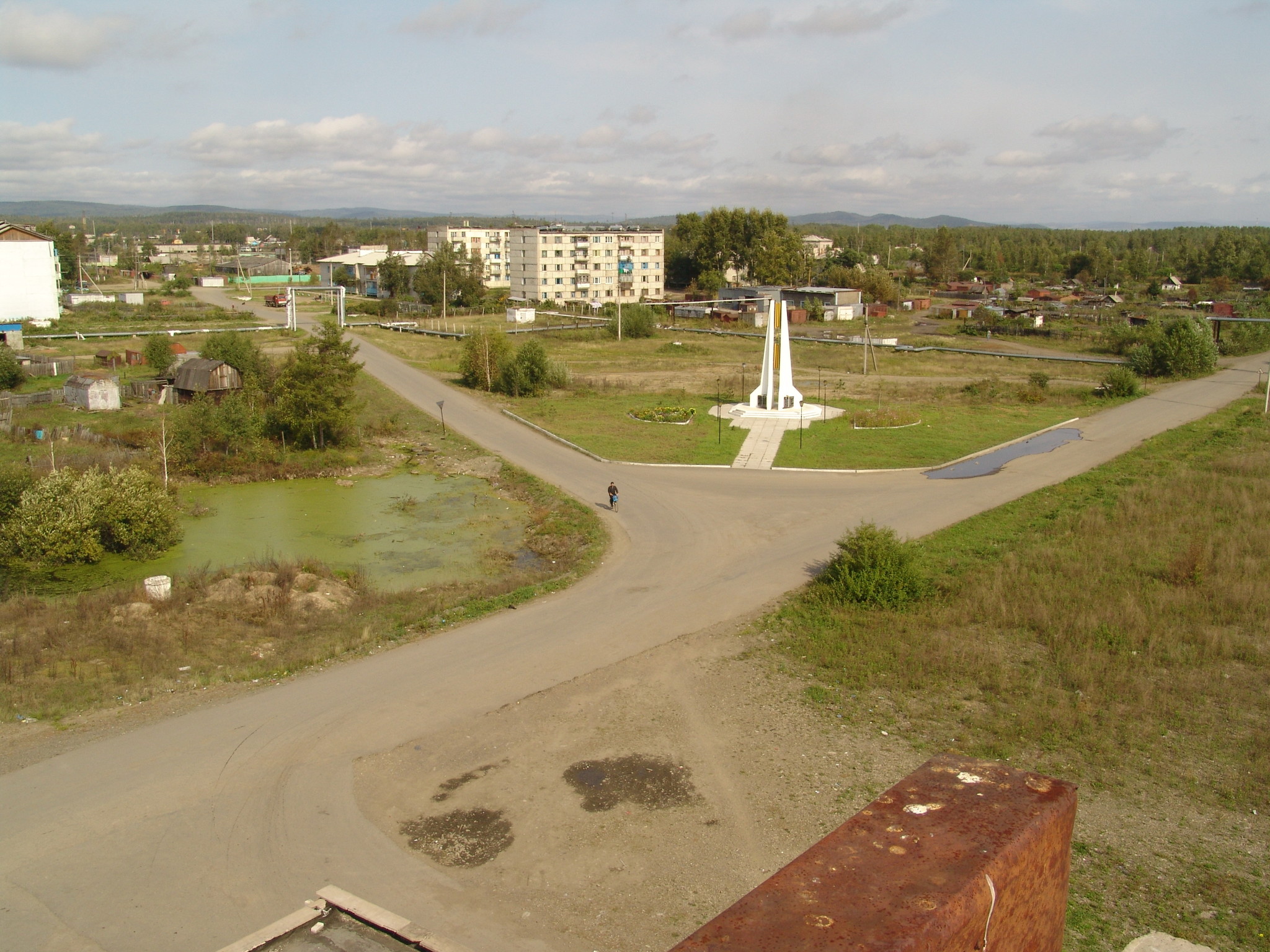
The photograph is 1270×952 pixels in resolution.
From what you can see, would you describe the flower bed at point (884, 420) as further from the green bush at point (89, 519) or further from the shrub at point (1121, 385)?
the green bush at point (89, 519)

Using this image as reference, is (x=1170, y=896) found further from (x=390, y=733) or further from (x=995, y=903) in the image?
(x=390, y=733)

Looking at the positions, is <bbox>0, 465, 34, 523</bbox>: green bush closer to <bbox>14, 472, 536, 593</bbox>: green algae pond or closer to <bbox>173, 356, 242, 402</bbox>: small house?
<bbox>14, 472, 536, 593</bbox>: green algae pond

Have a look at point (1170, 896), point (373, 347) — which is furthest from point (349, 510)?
point (373, 347)

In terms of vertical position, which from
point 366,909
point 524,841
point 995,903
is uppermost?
point 995,903

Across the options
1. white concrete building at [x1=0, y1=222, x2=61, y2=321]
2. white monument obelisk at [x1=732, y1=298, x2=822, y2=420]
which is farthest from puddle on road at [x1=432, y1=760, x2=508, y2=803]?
white concrete building at [x1=0, y1=222, x2=61, y2=321]

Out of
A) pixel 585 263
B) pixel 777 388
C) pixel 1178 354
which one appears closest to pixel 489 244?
pixel 585 263

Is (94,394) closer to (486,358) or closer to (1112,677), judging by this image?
(486,358)
